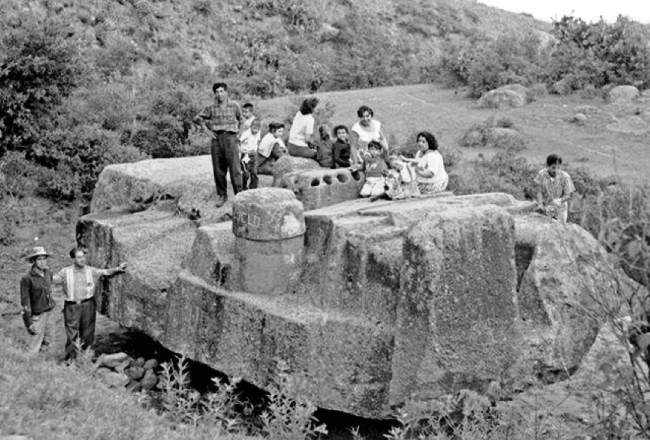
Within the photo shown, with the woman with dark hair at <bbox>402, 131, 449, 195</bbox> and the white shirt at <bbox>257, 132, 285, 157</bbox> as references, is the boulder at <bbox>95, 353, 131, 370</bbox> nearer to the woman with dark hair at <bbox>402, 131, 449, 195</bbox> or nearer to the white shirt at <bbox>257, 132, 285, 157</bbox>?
the white shirt at <bbox>257, 132, 285, 157</bbox>

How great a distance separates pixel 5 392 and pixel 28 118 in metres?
11.4

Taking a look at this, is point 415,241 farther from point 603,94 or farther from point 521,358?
point 603,94

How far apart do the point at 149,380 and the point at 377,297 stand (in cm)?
273

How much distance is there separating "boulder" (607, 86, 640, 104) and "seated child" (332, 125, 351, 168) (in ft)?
39.8

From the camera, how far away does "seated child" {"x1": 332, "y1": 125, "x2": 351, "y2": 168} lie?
11589mm

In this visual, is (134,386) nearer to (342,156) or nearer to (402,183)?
(402,183)

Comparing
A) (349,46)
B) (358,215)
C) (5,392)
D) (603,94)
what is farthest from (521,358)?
(349,46)

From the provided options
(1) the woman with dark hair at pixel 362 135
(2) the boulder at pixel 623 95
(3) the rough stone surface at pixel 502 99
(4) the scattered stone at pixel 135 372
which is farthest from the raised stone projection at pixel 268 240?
(2) the boulder at pixel 623 95

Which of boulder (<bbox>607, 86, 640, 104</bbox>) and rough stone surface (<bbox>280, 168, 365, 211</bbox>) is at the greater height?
boulder (<bbox>607, 86, 640, 104</bbox>)

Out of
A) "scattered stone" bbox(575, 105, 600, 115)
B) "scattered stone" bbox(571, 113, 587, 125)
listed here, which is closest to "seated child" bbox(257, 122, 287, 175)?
"scattered stone" bbox(571, 113, 587, 125)

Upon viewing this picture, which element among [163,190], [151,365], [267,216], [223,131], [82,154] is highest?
[223,131]

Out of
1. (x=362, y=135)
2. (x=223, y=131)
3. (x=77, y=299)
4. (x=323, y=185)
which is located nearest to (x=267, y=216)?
(x=323, y=185)

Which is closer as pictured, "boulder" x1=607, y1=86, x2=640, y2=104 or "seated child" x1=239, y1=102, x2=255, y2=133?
"seated child" x1=239, y1=102, x2=255, y2=133

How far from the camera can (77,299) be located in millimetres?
9711
